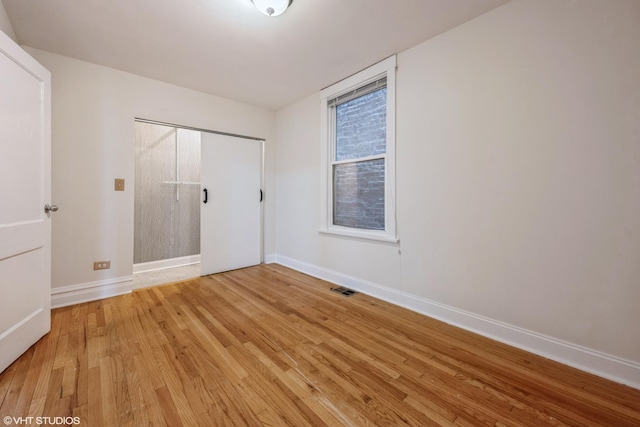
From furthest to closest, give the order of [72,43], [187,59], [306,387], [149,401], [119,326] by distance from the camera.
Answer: [187,59] < [72,43] < [119,326] < [306,387] < [149,401]

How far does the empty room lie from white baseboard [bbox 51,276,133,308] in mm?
18

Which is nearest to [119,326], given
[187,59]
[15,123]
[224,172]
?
[15,123]

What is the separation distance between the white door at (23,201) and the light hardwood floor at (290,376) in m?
0.23

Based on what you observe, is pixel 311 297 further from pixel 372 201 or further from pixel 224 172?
pixel 224 172

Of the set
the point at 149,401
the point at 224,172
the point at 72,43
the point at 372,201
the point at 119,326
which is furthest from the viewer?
the point at 224,172

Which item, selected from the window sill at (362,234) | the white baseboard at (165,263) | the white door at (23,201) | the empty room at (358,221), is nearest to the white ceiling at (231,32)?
the empty room at (358,221)

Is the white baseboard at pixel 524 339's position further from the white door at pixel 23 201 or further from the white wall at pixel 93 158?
the white wall at pixel 93 158

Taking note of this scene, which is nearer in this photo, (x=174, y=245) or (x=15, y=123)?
(x=15, y=123)

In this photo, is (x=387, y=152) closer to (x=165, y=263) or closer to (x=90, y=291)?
(x=90, y=291)

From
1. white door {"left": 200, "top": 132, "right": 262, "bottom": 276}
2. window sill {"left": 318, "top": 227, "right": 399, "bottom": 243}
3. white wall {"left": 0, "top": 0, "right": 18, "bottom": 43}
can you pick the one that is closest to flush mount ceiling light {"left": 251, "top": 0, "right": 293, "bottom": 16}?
white wall {"left": 0, "top": 0, "right": 18, "bottom": 43}

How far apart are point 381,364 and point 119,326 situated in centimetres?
208

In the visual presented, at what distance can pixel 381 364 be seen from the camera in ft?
5.17

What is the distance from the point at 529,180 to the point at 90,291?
408 centimetres

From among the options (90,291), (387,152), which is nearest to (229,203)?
(90,291)
